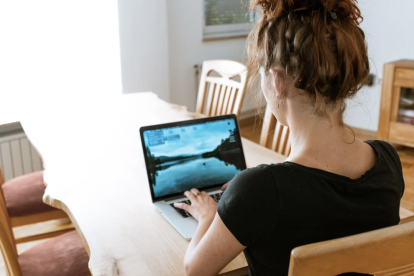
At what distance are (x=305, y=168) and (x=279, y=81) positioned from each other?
0.62 feet

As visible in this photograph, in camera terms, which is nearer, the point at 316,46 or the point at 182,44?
the point at 316,46

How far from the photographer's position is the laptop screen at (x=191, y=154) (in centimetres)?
133

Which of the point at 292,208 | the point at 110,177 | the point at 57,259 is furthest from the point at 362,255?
the point at 57,259

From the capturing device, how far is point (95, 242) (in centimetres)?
113

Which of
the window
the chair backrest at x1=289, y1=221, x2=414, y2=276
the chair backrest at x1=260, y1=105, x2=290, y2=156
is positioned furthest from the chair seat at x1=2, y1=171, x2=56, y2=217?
the window

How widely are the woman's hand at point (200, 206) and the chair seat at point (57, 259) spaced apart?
0.47m

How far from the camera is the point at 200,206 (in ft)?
3.91

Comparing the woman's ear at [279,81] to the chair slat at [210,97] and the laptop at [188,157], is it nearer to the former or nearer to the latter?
the laptop at [188,157]

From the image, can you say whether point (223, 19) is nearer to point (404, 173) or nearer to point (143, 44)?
point (143, 44)

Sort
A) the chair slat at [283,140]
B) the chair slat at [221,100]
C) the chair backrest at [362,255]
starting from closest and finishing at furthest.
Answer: the chair backrest at [362,255] → the chair slat at [283,140] → the chair slat at [221,100]

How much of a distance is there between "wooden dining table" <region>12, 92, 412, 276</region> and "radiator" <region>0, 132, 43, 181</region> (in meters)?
0.42

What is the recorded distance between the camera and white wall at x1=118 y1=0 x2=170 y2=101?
3.26 m

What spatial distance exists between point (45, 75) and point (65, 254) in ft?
6.04

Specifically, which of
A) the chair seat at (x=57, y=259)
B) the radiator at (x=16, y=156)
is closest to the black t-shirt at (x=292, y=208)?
the chair seat at (x=57, y=259)
